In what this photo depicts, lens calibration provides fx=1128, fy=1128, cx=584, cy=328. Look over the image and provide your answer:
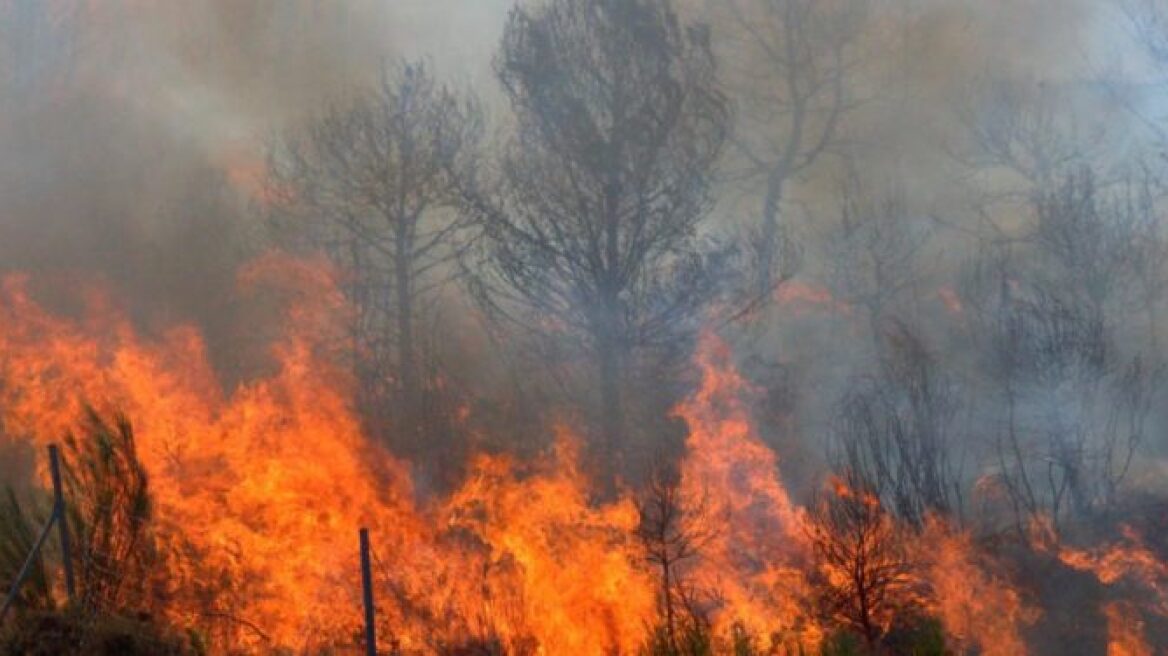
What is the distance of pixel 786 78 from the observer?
83.7 feet

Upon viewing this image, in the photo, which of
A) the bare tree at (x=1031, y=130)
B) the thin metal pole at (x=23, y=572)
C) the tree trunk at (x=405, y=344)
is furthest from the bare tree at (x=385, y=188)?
the bare tree at (x=1031, y=130)

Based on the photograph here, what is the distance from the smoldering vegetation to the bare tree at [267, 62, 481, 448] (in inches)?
3.2

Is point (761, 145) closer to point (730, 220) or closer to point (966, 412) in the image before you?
point (730, 220)

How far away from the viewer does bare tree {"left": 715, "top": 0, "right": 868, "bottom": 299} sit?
82.3 feet

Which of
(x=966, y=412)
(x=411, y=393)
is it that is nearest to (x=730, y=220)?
(x=966, y=412)

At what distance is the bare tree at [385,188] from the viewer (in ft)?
61.2

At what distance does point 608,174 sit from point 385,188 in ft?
15.8

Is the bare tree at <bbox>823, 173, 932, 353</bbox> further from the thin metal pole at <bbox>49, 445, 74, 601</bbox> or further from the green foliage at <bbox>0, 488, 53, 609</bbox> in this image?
the green foliage at <bbox>0, 488, 53, 609</bbox>

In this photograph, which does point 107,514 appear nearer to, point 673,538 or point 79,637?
point 79,637

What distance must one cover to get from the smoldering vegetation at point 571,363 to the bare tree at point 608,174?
6 centimetres

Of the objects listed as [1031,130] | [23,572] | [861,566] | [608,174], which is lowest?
[861,566]

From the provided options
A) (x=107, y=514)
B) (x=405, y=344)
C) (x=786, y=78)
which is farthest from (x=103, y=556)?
(x=786, y=78)

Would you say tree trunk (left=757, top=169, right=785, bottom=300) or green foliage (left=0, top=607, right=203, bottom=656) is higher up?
tree trunk (left=757, top=169, right=785, bottom=300)

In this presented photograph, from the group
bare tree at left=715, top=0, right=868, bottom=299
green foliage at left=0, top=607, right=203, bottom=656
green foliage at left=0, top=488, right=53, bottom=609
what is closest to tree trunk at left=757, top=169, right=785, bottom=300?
bare tree at left=715, top=0, right=868, bottom=299
